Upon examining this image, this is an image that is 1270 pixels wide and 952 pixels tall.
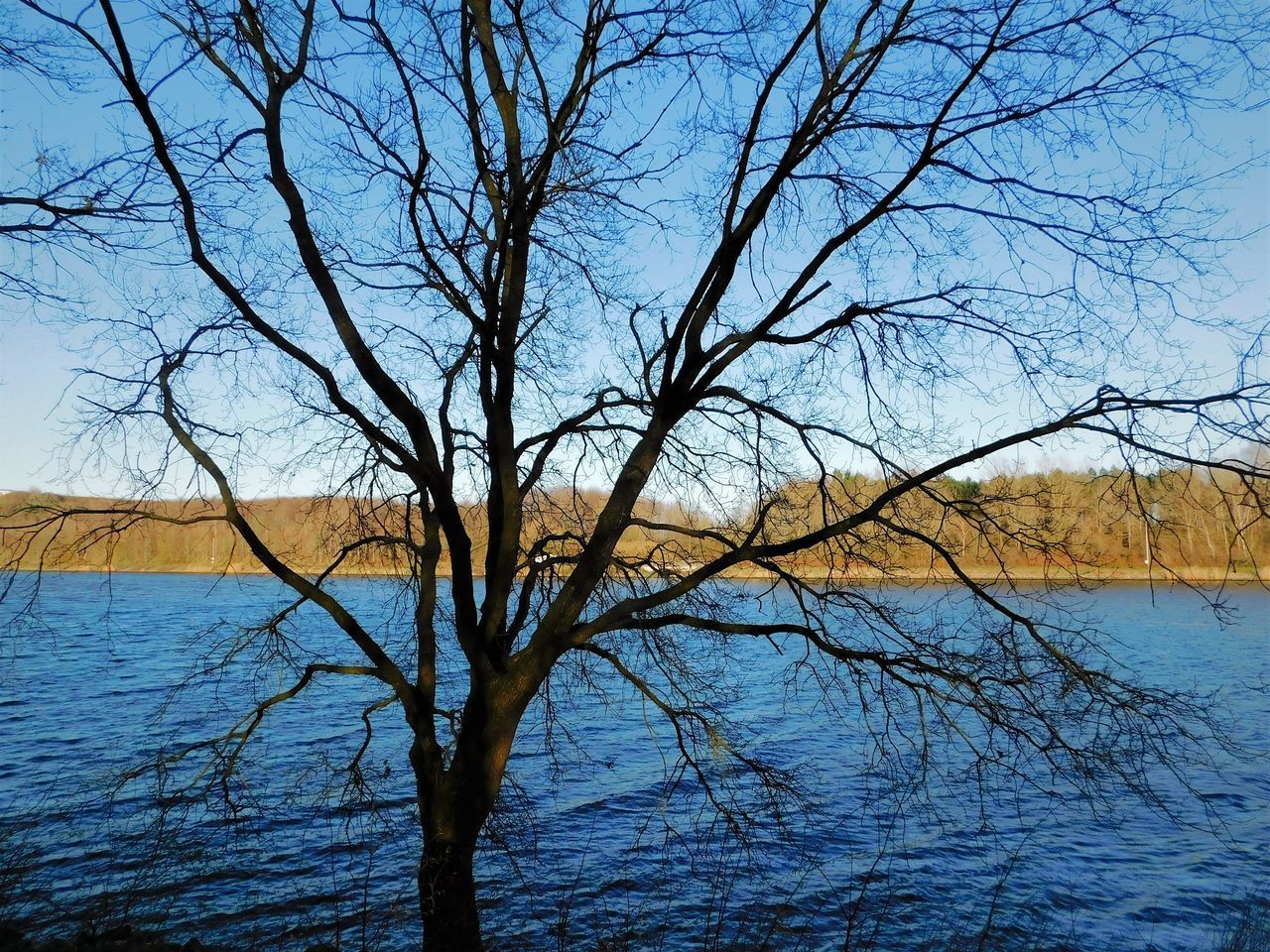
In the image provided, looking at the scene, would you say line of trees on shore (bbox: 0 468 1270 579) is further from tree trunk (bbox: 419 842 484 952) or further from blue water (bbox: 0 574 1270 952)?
tree trunk (bbox: 419 842 484 952)

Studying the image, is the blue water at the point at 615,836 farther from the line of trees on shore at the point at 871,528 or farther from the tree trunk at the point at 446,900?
the line of trees on shore at the point at 871,528

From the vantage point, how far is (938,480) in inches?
295

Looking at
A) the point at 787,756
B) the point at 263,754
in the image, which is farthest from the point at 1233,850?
the point at 263,754

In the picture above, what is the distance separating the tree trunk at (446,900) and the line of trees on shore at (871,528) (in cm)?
237

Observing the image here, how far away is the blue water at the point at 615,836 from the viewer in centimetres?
889

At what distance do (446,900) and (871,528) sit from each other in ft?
14.3

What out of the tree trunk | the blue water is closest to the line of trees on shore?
the blue water

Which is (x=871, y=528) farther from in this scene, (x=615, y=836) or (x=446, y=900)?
(x=615, y=836)

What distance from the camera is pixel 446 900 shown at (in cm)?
660

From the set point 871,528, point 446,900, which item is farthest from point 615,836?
point 871,528

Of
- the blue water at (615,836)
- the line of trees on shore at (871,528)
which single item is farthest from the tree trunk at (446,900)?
the line of trees on shore at (871,528)

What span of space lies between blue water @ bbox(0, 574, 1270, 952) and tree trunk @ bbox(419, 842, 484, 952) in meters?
0.40

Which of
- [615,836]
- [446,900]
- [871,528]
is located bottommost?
[615,836]

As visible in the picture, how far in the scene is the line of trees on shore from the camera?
5855mm
